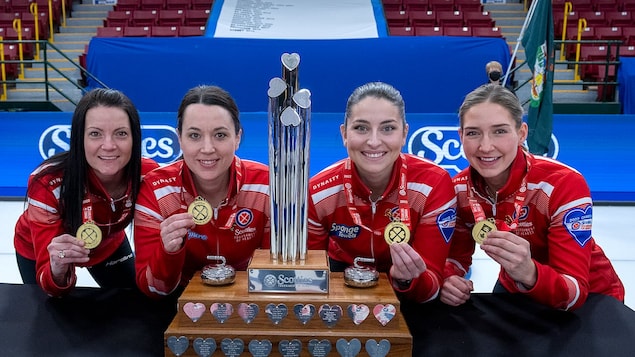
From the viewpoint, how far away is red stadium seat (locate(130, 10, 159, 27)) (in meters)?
11.8

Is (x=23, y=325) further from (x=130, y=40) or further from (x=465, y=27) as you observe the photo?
(x=465, y=27)

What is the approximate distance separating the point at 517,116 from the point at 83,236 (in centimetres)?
151

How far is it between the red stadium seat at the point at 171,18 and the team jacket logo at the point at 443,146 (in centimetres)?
759

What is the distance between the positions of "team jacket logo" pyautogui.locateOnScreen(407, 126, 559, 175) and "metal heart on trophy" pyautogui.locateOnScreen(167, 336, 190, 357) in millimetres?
4532

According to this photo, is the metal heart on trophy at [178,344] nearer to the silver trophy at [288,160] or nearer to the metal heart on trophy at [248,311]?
the metal heart on trophy at [248,311]

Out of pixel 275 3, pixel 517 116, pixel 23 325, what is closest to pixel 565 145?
A: pixel 517 116

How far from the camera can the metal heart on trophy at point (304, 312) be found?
1463mm

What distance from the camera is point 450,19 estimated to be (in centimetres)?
1144

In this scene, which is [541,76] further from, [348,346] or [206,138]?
[348,346]

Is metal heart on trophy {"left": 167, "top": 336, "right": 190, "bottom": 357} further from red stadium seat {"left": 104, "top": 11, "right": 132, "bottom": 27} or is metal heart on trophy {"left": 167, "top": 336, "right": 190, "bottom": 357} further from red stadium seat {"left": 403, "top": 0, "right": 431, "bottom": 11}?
red stadium seat {"left": 403, "top": 0, "right": 431, "bottom": 11}

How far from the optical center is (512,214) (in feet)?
6.61

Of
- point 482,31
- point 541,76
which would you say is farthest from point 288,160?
point 482,31

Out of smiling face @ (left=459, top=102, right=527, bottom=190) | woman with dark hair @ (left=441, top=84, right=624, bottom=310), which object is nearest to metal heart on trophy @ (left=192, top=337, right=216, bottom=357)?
woman with dark hair @ (left=441, top=84, right=624, bottom=310)

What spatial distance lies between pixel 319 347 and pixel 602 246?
150 inches
